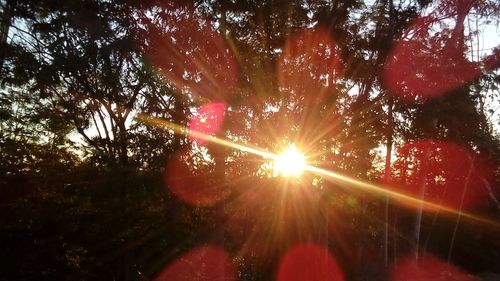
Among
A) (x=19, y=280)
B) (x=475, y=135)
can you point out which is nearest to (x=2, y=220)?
(x=19, y=280)

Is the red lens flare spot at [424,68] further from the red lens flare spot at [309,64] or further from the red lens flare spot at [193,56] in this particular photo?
the red lens flare spot at [193,56]

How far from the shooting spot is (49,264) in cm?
1239

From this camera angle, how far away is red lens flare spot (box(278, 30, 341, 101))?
1355 centimetres

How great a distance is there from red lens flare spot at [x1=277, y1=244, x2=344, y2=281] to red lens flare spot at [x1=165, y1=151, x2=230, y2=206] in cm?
373

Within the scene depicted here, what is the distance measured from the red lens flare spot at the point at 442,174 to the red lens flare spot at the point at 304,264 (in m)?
5.85

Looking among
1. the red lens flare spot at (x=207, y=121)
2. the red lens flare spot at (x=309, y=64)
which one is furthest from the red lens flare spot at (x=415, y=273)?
the red lens flare spot at (x=207, y=121)

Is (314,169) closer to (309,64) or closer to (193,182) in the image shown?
(309,64)

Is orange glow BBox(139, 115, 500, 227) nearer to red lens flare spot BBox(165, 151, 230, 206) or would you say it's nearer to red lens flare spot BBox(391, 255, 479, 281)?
red lens flare spot BBox(165, 151, 230, 206)

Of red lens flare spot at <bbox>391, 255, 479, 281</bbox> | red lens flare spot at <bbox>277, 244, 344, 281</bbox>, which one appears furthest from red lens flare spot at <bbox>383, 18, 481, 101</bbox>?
red lens flare spot at <bbox>391, 255, 479, 281</bbox>

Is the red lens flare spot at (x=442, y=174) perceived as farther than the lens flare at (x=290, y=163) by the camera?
Yes

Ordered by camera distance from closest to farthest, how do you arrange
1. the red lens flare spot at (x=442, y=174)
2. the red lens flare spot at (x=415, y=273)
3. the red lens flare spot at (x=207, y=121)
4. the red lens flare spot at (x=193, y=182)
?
the red lens flare spot at (x=207, y=121), the red lens flare spot at (x=193, y=182), the red lens flare spot at (x=415, y=273), the red lens flare spot at (x=442, y=174)

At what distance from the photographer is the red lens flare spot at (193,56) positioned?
11664mm

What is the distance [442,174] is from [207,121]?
16817 mm

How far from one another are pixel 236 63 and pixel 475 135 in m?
10.5
